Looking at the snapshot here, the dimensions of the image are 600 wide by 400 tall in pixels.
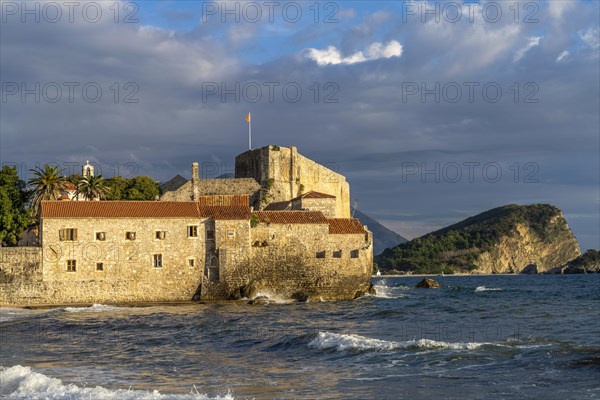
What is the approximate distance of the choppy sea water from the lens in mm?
20109

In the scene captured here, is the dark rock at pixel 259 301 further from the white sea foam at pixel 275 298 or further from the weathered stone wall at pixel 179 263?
the weathered stone wall at pixel 179 263

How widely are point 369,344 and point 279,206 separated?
3386 centimetres

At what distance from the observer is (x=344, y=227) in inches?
2064

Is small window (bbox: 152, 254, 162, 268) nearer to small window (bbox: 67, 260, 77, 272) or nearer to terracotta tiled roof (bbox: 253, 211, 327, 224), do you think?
small window (bbox: 67, 260, 77, 272)

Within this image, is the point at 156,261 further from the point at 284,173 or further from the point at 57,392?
the point at 57,392

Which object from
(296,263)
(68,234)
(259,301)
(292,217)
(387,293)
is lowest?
(387,293)

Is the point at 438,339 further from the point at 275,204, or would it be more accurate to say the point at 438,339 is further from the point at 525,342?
the point at 275,204

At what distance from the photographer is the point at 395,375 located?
73.7ft

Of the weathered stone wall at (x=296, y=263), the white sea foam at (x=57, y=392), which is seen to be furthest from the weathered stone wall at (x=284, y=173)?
the white sea foam at (x=57, y=392)

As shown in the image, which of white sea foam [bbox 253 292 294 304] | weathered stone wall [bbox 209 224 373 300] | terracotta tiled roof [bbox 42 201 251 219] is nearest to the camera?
terracotta tiled roof [bbox 42 201 251 219]

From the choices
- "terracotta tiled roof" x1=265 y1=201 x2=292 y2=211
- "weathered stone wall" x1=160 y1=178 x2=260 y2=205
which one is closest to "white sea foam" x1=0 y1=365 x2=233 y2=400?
"weathered stone wall" x1=160 y1=178 x2=260 y2=205

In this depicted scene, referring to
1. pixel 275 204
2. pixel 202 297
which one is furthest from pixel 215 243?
pixel 275 204

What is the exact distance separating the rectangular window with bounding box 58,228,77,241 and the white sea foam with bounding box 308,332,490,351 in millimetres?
22907

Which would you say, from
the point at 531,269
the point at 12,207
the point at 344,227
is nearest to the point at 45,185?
the point at 12,207
